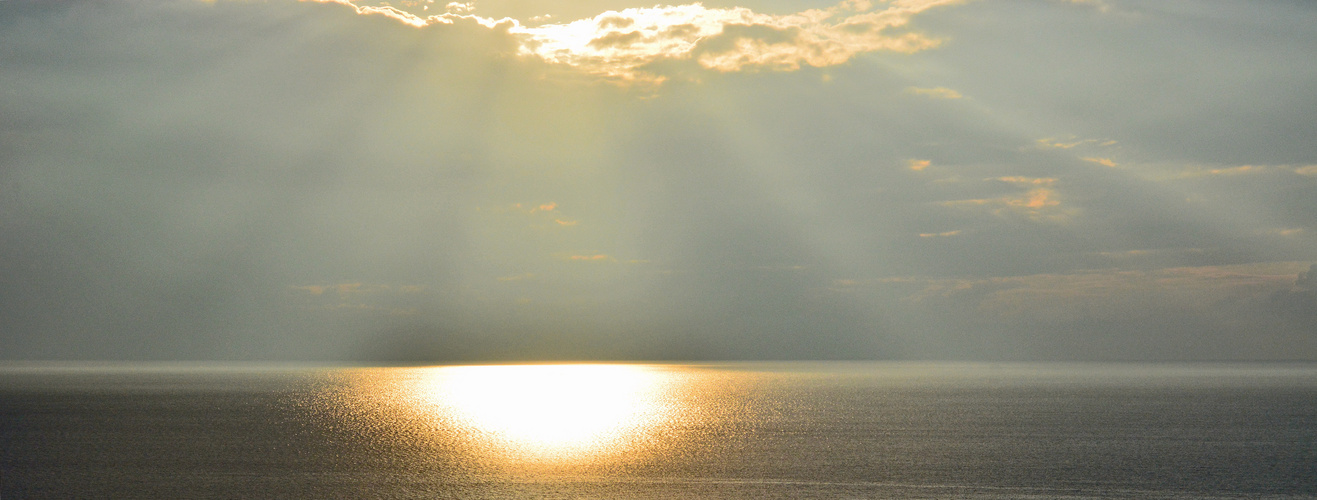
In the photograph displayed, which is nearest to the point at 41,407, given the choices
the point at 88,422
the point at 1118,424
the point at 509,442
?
the point at 88,422

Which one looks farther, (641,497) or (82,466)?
(82,466)

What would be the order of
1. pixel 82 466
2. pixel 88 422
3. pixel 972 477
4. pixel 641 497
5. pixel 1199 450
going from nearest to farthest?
pixel 641 497
pixel 972 477
pixel 82 466
pixel 1199 450
pixel 88 422

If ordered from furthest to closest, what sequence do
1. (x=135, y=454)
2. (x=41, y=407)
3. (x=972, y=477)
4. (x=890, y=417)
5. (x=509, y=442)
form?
(x=41, y=407) < (x=890, y=417) < (x=509, y=442) < (x=135, y=454) < (x=972, y=477)

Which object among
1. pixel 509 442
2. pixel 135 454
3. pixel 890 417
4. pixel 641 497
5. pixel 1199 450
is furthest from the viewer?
pixel 890 417

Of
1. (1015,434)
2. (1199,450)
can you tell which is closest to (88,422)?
(1015,434)

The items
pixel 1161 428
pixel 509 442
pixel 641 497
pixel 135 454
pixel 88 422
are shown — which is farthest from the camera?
pixel 88 422

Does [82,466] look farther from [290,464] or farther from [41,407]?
[41,407]

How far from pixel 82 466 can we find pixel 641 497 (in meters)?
32.3

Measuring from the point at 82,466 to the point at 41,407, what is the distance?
250ft

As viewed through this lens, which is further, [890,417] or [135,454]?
[890,417]

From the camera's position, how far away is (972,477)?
143 feet

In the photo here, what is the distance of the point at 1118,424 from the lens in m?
79.7

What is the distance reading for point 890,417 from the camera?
88.3 meters

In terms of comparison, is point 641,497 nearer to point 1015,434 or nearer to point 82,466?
point 82,466
